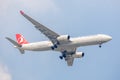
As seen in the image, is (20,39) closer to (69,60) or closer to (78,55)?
(69,60)

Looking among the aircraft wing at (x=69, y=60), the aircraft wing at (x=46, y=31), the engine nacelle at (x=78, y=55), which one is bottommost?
the aircraft wing at (x=69, y=60)

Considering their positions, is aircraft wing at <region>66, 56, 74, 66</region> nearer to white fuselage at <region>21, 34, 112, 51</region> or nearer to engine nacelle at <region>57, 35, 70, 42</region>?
white fuselage at <region>21, 34, 112, 51</region>

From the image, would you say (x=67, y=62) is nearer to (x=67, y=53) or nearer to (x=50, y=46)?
(x=67, y=53)

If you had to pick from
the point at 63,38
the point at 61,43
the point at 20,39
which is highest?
the point at 20,39

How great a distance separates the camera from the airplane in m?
138

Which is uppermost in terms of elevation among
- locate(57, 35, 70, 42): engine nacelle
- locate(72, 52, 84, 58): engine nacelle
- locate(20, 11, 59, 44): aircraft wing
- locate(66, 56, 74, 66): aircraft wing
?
locate(20, 11, 59, 44): aircraft wing

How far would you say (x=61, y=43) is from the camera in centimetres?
14300

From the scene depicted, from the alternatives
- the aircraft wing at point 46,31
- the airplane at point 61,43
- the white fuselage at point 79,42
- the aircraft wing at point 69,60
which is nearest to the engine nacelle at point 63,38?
the airplane at point 61,43

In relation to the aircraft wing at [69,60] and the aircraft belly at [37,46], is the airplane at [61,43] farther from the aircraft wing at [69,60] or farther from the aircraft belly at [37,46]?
the aircraft wing at [69,60]

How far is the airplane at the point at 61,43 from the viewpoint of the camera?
138m

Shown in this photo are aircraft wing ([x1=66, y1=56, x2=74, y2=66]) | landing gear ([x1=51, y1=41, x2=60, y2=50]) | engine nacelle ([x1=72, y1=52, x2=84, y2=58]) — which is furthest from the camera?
aircraft wing ([x1=66, y1=56, x2=74, y2=66])

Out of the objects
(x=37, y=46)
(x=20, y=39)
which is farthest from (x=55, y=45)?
(x=20, y=39)

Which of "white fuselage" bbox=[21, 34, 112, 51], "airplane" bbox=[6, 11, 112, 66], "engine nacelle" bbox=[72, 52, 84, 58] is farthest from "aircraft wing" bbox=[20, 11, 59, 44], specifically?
"engine nacelle" bbox=[72, 52, 84, 58]

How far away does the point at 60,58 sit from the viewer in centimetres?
15425
